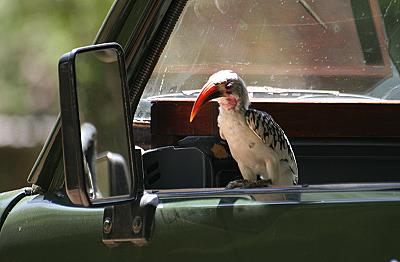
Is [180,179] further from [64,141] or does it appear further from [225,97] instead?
[64,141]

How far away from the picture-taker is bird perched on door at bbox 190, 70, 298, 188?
262 centimetres

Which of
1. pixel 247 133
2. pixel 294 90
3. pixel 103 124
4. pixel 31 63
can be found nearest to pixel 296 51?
pixel 294 90

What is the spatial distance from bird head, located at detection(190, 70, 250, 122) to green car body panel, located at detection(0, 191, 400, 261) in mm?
423

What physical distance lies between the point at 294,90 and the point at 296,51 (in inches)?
4.2

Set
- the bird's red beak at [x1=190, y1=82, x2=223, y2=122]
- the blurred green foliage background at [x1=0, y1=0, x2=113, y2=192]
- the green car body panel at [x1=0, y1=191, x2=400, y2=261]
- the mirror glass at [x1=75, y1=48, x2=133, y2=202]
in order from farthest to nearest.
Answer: the blurred green foliage background at [x1=0, y1=0, x2=113, y2=192] → the bird's red beak at [x1=190, y1=82, x2=223, y2=122] → the mirror glass at [x1=75, y1=48, x2=133, y2=202] → the green car body panel at [x1=0, y1=191, x2=400, y2=261]

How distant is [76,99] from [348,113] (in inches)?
38.0

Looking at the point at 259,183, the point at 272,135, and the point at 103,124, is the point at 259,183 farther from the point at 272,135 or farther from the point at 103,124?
the point at 103,124

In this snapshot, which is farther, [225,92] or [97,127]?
[225,92]

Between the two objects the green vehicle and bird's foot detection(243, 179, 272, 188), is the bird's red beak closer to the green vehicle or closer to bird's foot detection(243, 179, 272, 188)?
the green vehicle

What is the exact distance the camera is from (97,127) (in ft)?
7.57

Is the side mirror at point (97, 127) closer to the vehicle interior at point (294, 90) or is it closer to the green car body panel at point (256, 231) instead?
the green car body panel at point (256, 231)

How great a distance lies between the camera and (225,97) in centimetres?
266

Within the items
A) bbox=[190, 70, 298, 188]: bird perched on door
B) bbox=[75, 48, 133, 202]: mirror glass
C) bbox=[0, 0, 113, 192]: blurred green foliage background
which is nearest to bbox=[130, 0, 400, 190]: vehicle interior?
bbox=[190, 70, 298, 188]: bird perched on door

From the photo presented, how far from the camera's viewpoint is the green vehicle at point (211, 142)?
6.95 ft
